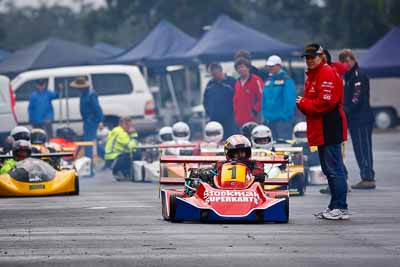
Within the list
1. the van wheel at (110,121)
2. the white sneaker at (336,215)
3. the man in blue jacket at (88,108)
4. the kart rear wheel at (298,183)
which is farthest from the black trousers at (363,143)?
the van wheel at (110,121)

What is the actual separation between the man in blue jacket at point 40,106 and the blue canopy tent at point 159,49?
700 centimetres

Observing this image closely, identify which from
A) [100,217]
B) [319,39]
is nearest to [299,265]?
[100,217]

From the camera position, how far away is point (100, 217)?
13086 mm

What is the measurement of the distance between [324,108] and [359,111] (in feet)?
16.9

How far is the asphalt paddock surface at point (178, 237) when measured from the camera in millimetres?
9445

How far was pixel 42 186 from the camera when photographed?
17.3 metres

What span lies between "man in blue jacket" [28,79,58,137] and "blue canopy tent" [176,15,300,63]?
5.90m

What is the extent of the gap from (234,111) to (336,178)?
31.4ft

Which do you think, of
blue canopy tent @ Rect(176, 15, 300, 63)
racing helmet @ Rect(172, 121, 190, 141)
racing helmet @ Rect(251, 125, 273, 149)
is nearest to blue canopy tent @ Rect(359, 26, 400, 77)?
blue canopy tent @ Rect(176, 15, 300, 63)

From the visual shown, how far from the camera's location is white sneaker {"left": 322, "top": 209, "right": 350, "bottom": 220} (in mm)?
12789

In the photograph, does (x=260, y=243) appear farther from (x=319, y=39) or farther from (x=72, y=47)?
(x=319, y=39)

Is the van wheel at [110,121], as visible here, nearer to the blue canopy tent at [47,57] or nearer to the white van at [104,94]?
the white van at [104,94]

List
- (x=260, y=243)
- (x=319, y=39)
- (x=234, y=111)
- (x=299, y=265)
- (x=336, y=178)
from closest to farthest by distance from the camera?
(x=299, y=265), (x=260, y=243), (x=336, y=178), (x=234, y=111), (x=319, y=39)

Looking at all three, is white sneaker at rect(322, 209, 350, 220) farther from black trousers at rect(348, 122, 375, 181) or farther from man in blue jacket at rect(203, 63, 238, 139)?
man in blue jacket at rect(203, 63, 238, 139)
